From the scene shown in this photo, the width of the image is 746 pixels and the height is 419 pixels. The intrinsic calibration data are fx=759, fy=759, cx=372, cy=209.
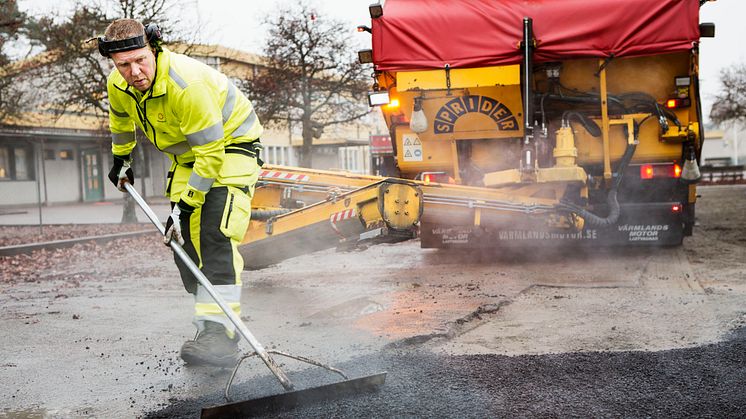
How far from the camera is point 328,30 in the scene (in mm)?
22266

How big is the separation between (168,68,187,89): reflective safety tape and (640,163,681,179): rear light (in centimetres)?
562

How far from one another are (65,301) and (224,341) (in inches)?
115

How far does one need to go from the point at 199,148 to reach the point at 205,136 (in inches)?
2.8

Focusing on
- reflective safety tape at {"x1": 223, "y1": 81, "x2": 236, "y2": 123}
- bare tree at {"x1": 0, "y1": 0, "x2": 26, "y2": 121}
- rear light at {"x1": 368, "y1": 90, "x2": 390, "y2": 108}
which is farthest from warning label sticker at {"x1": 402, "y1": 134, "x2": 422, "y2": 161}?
bare tree at {"x1": 0, "y1": 0, "x2": 26, "y2": 121}

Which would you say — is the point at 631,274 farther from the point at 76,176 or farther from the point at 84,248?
the point at 76,176

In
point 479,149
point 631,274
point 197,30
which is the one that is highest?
point 197,30

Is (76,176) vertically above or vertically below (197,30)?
below

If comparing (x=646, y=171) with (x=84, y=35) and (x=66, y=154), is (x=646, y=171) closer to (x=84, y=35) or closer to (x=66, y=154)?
(x=84, y=35)

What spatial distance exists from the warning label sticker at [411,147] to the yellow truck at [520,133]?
1 cm

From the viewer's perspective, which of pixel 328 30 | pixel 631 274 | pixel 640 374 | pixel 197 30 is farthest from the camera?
pixel 328 30

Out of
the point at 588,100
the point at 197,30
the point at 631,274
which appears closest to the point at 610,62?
the point at 588,100

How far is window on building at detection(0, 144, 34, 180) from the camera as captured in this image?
27750mm

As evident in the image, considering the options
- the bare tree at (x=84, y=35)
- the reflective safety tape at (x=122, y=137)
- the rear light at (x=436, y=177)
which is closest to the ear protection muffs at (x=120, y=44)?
the reflective safety tape at (x=122, y=137)

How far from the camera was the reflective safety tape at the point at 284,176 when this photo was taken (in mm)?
6961
